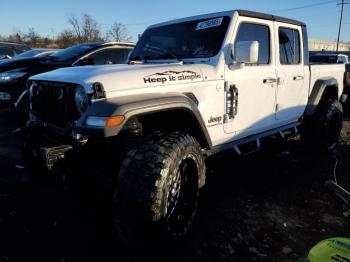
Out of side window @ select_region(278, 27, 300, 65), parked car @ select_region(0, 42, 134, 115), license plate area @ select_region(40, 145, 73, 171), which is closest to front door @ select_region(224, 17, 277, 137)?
side window @ select_region(278, 27, 300, 65)

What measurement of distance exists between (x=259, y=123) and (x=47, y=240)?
2573mm

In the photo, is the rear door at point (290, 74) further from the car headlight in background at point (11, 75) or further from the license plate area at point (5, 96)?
the license plate area at point (5, 96)

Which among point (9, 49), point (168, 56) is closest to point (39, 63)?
point (168, 56)

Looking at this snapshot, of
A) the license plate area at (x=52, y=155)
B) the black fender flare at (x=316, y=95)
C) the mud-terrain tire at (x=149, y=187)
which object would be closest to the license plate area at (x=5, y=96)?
the license plate area at (x=52, y=155)

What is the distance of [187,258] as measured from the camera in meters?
2.70

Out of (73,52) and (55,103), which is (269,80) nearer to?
(55,103)

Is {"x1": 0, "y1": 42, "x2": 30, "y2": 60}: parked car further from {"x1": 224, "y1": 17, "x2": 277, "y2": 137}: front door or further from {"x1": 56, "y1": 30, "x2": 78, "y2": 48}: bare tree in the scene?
{"x1": 56, "y1": 30, "x2": 78, "y2": 48}: bare tree

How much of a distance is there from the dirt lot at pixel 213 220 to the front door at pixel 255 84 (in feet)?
2.44

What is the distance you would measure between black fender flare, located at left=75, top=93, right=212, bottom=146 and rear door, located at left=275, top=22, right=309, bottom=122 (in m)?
1.84

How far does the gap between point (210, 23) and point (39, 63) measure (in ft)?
14.2

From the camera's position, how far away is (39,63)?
6824 mm

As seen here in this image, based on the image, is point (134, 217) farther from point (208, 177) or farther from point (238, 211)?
point (208, 177)

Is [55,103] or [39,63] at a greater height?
[39,63]

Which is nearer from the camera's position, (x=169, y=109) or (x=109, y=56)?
(x=169, y=109)
